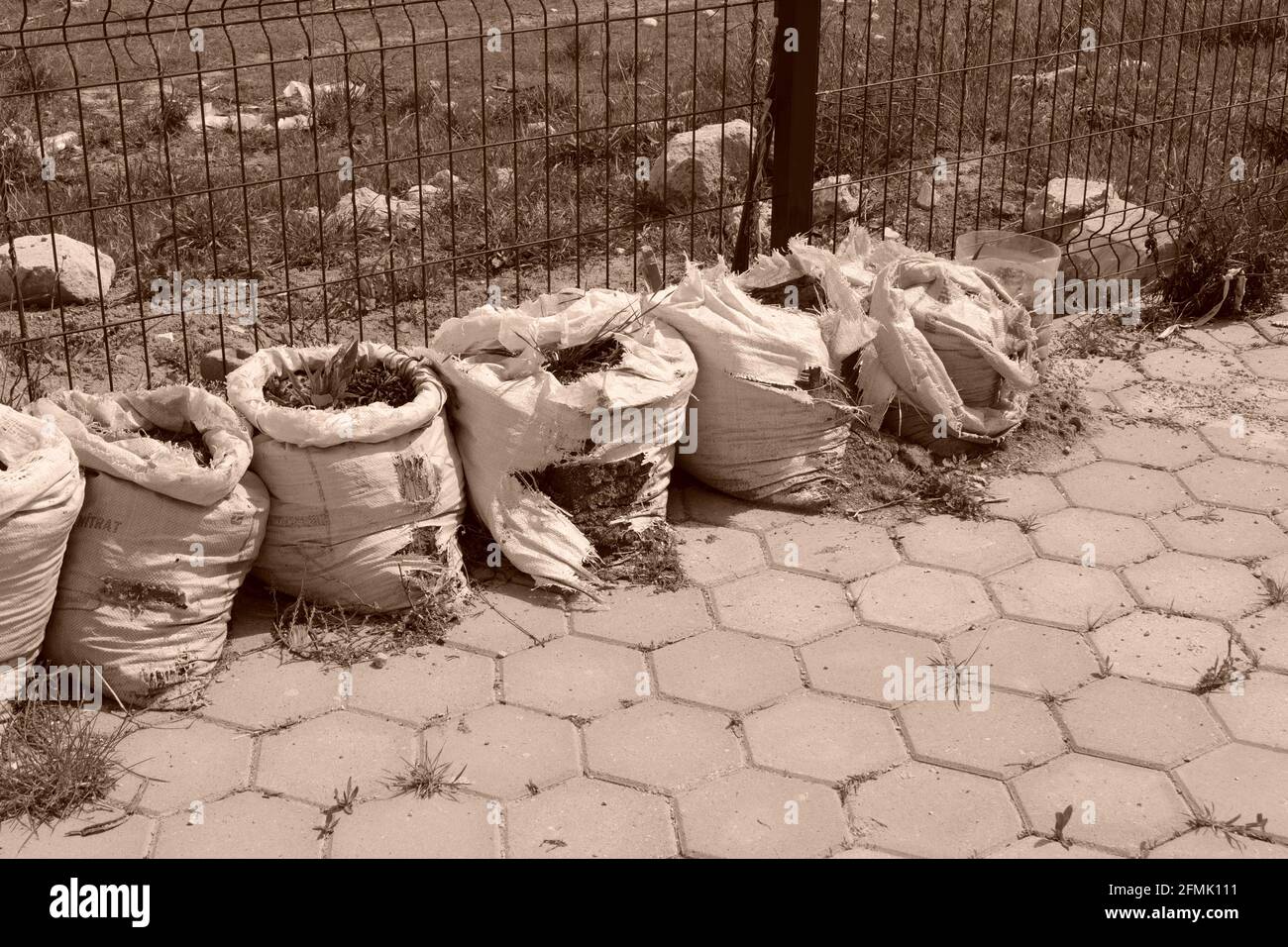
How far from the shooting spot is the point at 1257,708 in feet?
12.4

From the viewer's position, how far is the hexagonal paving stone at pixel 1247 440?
511 cm

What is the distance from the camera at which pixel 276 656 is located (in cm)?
399

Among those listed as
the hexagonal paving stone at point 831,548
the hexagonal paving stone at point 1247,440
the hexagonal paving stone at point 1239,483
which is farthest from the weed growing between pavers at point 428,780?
the hexagonal paving stone at point 1247,440

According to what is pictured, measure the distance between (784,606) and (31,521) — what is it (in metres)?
1.93

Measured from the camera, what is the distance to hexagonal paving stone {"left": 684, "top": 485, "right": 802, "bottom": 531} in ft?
15.4

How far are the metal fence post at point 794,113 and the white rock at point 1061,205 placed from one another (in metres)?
1.47

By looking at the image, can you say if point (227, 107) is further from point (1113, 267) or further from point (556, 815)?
point (556, 815)

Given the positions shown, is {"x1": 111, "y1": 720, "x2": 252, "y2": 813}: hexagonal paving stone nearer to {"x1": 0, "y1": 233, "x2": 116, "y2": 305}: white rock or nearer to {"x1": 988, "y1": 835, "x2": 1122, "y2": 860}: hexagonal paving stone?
{"x1": 988, "y1": 835, "x2": 1122, "y2": 860}: hexagonal paving stone

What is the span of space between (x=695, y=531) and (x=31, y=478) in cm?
189

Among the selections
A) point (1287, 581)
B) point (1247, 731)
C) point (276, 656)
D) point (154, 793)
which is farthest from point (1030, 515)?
point (154, 793)

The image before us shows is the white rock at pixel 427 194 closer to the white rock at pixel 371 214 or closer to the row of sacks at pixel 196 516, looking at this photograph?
the white rock at pixel 371 214

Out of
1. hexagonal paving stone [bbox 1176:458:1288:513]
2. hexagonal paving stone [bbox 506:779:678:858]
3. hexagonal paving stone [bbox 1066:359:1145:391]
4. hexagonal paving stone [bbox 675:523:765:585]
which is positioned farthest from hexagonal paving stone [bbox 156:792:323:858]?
hexagonal paving stone [bbox 1066:359:1145:391]

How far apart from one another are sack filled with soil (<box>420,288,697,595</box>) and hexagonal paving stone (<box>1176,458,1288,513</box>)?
1.70 m

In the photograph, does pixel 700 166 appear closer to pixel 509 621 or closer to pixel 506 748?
pixel 509 621
